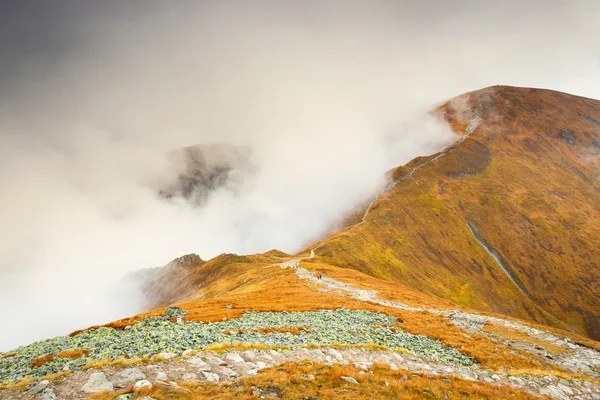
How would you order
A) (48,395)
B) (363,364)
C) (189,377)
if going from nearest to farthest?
(48,395)
(189,377)
(363,364)

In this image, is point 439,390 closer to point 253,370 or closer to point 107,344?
point 253,370

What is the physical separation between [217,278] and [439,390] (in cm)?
11693

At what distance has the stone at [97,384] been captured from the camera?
14.2m

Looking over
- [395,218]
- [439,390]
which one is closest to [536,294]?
[395,218]

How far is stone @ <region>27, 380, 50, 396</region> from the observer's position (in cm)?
1397

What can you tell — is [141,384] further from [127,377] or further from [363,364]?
[363,364]

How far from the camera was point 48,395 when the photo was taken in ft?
45.2

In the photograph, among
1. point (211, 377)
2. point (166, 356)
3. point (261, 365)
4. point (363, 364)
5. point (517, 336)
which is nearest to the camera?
point (211, 377)

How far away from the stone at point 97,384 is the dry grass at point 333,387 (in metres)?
1.10

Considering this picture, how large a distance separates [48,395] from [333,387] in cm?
1325

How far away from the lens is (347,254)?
4887 inches

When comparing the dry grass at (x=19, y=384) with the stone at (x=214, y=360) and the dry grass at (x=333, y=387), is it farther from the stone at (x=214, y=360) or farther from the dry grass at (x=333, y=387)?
the stone at (x=214, y=360)

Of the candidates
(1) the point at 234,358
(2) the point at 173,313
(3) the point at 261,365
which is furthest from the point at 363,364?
(2) the point at 173,313

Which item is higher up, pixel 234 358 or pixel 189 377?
pixel 189 377
